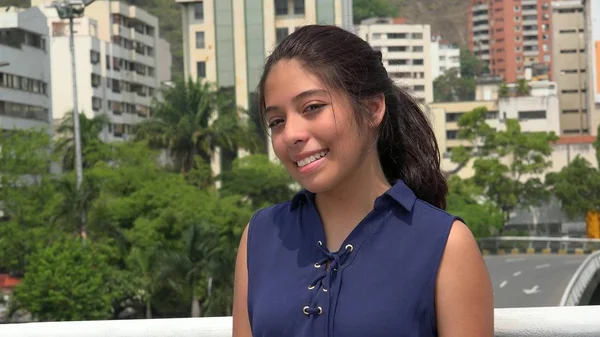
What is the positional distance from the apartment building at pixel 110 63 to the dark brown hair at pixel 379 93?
70192mm

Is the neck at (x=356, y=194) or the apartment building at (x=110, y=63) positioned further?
the apartment building at (x=110, y=63)

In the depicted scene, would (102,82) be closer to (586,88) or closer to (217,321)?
(586,88)

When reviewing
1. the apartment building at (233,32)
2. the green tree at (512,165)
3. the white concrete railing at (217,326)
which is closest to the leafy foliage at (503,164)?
the green tree at (512,165)

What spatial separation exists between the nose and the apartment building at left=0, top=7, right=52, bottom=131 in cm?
6307

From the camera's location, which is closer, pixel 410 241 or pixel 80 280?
pixel 410 241

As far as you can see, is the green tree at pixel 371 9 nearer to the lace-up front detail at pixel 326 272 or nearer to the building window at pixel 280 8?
the building window at pixel 280 8

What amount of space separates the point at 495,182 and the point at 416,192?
65.5 meters

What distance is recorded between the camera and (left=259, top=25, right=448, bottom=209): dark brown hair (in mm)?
2189

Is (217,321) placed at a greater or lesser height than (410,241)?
lesser

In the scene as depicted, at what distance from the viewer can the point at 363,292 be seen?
2074 mm

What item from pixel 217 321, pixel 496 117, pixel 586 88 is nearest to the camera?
pixel 217 321

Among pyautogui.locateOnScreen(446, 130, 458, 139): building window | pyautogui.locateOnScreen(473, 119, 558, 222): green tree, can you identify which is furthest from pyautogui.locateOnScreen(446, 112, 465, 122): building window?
pyautogui.locateOnScreen(473, 119, 558, 222): green tree

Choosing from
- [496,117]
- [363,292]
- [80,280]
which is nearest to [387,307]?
[363,292]

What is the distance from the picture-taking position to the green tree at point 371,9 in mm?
127812
